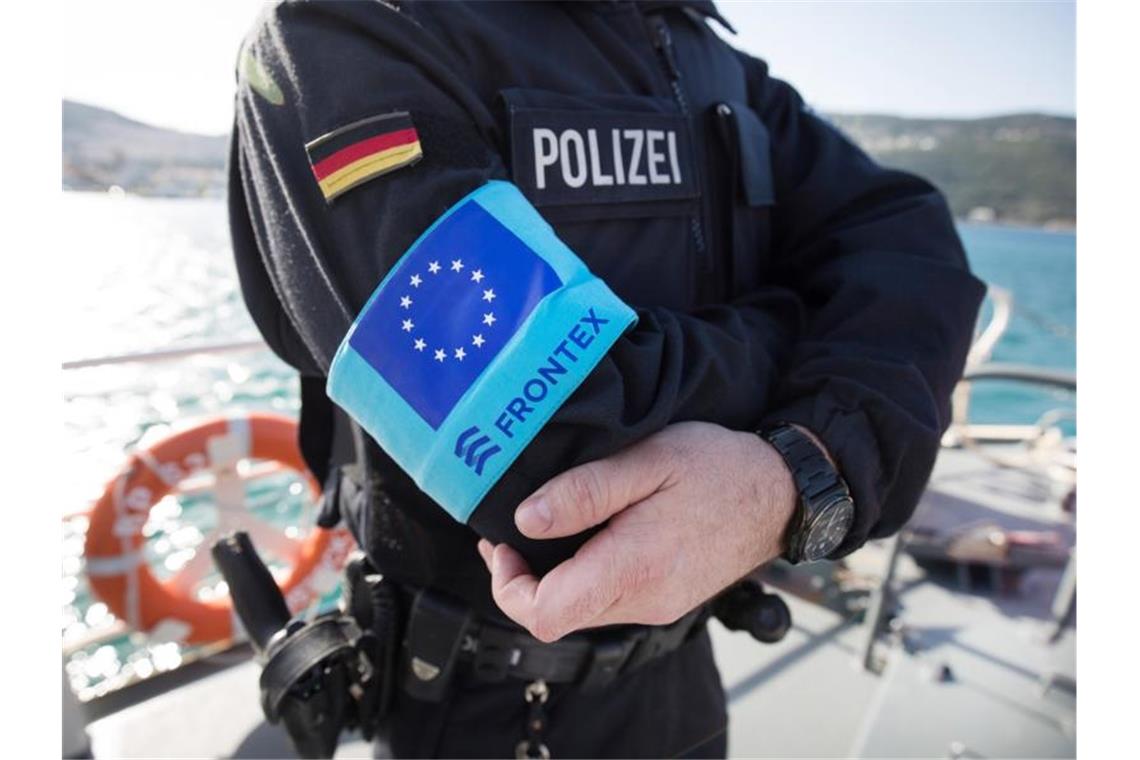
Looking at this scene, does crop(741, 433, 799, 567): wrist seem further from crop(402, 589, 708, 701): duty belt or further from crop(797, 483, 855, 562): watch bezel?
crop(402, 589, 708, 701): duty belt

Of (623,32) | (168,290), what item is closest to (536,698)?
(623,32)

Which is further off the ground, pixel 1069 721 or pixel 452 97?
pixel 452 97

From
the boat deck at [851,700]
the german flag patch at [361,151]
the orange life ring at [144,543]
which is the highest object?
the german flag patch at [361,151]

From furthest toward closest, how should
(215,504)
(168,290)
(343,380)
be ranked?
(168,290), (215,504), (343,380)

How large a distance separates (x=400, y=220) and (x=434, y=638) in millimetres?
423

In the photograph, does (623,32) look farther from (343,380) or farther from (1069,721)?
(1069,721)

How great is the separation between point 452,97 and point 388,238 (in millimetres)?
158

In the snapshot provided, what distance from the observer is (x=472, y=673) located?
2.54 feet

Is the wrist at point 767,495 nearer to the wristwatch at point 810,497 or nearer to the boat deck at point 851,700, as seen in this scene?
the wristwatch at point 810,497

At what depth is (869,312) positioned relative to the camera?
2.39ft

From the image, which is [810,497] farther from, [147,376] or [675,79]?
[147,376]

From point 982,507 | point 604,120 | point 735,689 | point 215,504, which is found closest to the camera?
point 604,120

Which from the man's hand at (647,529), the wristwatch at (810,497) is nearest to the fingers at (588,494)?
the man's hand at (647,529)

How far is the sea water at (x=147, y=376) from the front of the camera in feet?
6.34
